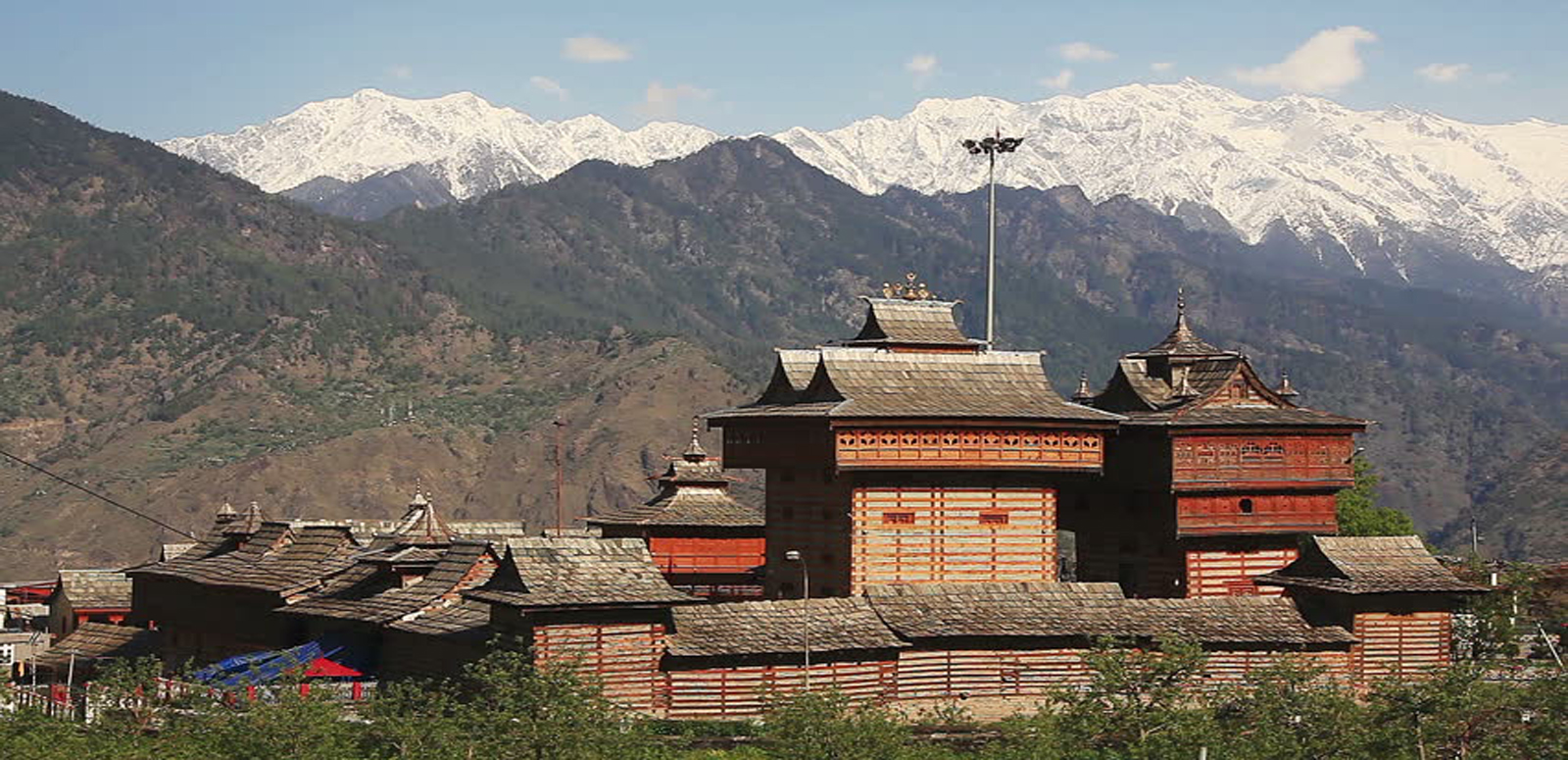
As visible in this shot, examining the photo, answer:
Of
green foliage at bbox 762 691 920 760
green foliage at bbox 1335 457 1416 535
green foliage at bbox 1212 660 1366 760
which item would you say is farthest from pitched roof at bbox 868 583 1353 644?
green foliage at bbox 1335 457 1416 535

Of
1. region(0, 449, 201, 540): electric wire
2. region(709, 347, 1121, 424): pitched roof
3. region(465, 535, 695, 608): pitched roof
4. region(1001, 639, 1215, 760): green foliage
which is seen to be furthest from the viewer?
region(0, 449, 201, 540): electric wire

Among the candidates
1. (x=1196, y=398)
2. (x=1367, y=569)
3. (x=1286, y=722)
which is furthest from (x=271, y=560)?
(x=1286, y=722)

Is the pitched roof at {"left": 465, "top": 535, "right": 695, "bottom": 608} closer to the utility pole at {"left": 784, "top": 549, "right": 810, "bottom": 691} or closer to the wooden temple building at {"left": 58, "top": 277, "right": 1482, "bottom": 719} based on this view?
the wooden temple building at {"left": 58, "top": 277, "right": 1482, "bottom": 719}

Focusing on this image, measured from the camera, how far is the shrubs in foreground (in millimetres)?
35375

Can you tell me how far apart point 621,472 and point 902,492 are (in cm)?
10671

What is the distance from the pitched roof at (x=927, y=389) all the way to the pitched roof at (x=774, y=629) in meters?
5.61

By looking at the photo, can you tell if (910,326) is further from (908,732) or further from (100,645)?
(100,645)

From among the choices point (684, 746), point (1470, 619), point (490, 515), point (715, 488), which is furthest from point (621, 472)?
point (684, 746)

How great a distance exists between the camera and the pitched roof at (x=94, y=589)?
7188 centimetres

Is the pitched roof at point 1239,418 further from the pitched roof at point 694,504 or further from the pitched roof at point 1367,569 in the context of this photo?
the pitched roof at point 694,504

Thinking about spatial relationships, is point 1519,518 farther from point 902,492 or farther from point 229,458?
point 902,492

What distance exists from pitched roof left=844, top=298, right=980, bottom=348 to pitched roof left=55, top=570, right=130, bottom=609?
26025 mm

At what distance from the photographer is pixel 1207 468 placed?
190 ft

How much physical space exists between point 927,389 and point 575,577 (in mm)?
12981
